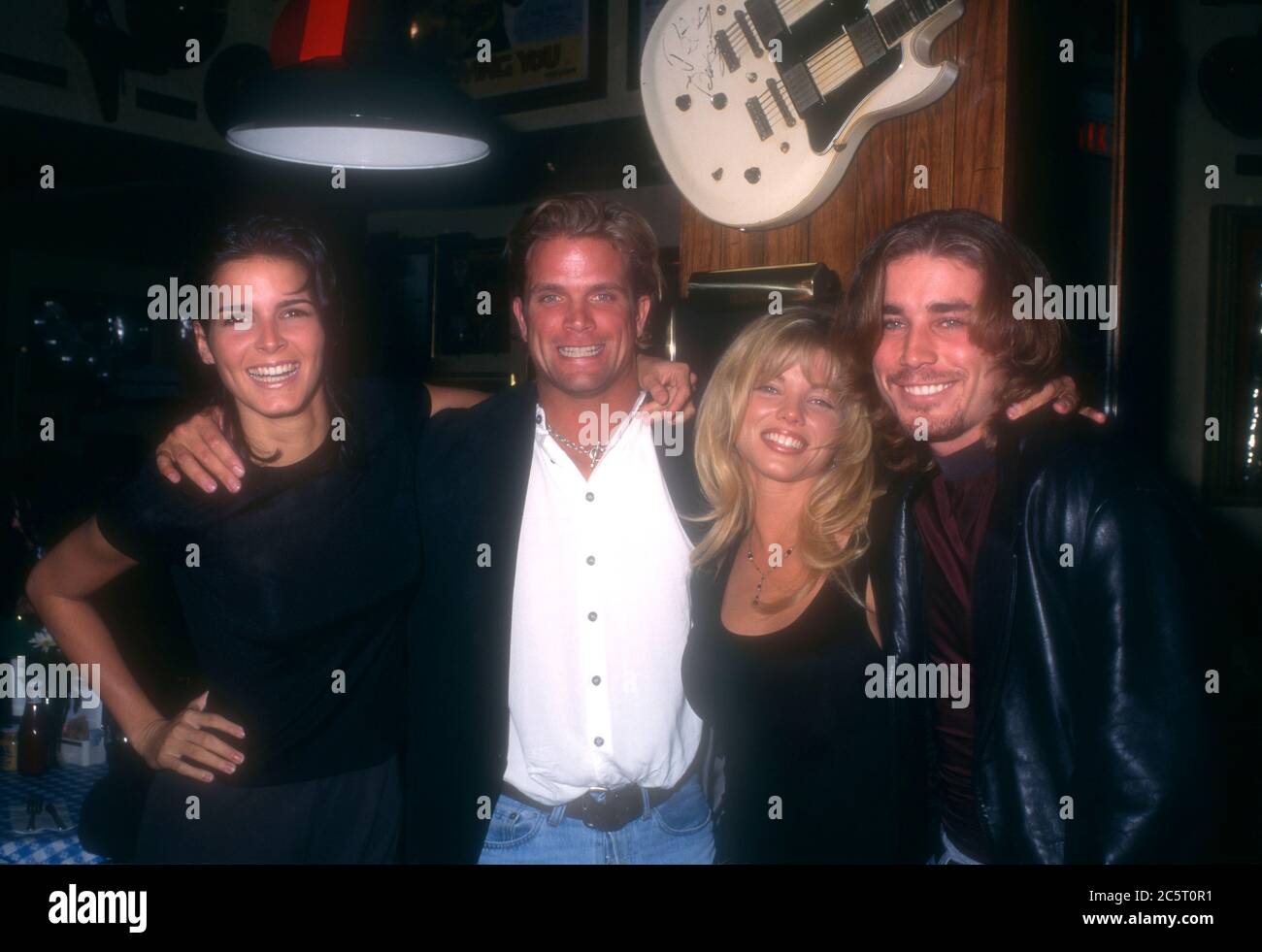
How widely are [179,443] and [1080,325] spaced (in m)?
1.72

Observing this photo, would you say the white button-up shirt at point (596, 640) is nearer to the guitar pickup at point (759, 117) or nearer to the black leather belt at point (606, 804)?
the black leather belt at point (606, 804)

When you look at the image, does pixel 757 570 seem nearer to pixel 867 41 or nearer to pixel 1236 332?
pixel 867 41

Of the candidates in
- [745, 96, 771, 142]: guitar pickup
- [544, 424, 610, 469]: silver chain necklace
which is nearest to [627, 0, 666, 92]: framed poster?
[745, 96, 771, 142]: guitar pickup

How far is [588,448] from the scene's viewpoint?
6.57 ft

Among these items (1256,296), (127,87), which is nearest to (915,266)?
(1256,296)

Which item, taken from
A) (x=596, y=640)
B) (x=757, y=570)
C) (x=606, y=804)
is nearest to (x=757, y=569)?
(x=757, y=570)

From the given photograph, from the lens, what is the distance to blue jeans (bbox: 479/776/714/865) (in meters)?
1.82

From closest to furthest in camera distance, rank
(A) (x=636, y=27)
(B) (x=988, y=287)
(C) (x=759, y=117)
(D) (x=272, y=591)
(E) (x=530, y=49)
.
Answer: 1. (B) (x=988, y=287)
2. (D) (x=272, y=591)
3. (C) (x=759, y=117)
4. (A) (x=636, y=27)
5. (E) (x=530, y=49)

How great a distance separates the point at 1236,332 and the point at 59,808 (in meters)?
3.92

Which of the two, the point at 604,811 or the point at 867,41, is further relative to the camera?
the point at 867,41

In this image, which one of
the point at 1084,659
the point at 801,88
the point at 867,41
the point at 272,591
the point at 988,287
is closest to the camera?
the point at 1084,659

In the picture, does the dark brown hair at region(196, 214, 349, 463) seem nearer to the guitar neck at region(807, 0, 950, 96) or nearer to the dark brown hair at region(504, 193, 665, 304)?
the dark brown hair at region(504, 193, 665, 304)

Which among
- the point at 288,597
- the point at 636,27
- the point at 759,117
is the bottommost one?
the point at 288,597

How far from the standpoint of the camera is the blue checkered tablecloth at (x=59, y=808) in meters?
1.90
